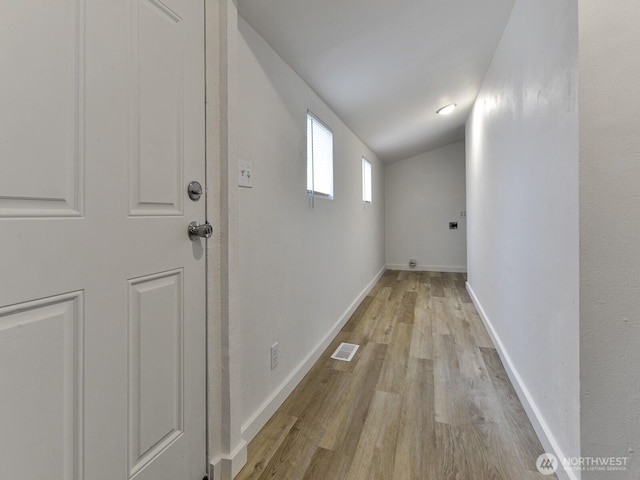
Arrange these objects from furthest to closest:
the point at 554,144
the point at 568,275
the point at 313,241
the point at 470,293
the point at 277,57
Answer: the point at 470,293 → the point at 313,241 → the point at 277,57 → the point at 554,144 → the point at 568,275

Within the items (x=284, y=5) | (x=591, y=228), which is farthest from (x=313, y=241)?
(x=591, y=228)

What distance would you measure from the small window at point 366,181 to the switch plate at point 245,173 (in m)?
2.78

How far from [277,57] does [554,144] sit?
4.46ft

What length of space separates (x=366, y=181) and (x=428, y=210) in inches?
77.6

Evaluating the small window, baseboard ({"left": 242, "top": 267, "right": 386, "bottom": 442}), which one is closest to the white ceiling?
the small window

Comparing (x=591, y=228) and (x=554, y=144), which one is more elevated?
(x=554, y=144)

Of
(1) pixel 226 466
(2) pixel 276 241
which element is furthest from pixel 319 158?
(1) pixel 226 466

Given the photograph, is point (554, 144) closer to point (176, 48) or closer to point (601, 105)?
point (601, 105)

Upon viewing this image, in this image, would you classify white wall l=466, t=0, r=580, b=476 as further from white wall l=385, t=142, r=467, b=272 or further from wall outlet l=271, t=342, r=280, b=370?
white wall l=385, t=142, r=467, b=272

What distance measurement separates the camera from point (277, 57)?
160cm

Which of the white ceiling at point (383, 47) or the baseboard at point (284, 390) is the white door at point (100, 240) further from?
the white ceiling at point (383, 47)

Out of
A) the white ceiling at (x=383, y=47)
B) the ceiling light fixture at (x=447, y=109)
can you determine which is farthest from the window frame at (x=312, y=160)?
the ceiling light fixture at (x=447, y=109)

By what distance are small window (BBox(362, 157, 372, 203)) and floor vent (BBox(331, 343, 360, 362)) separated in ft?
6.89

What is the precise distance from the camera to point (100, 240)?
76cm
